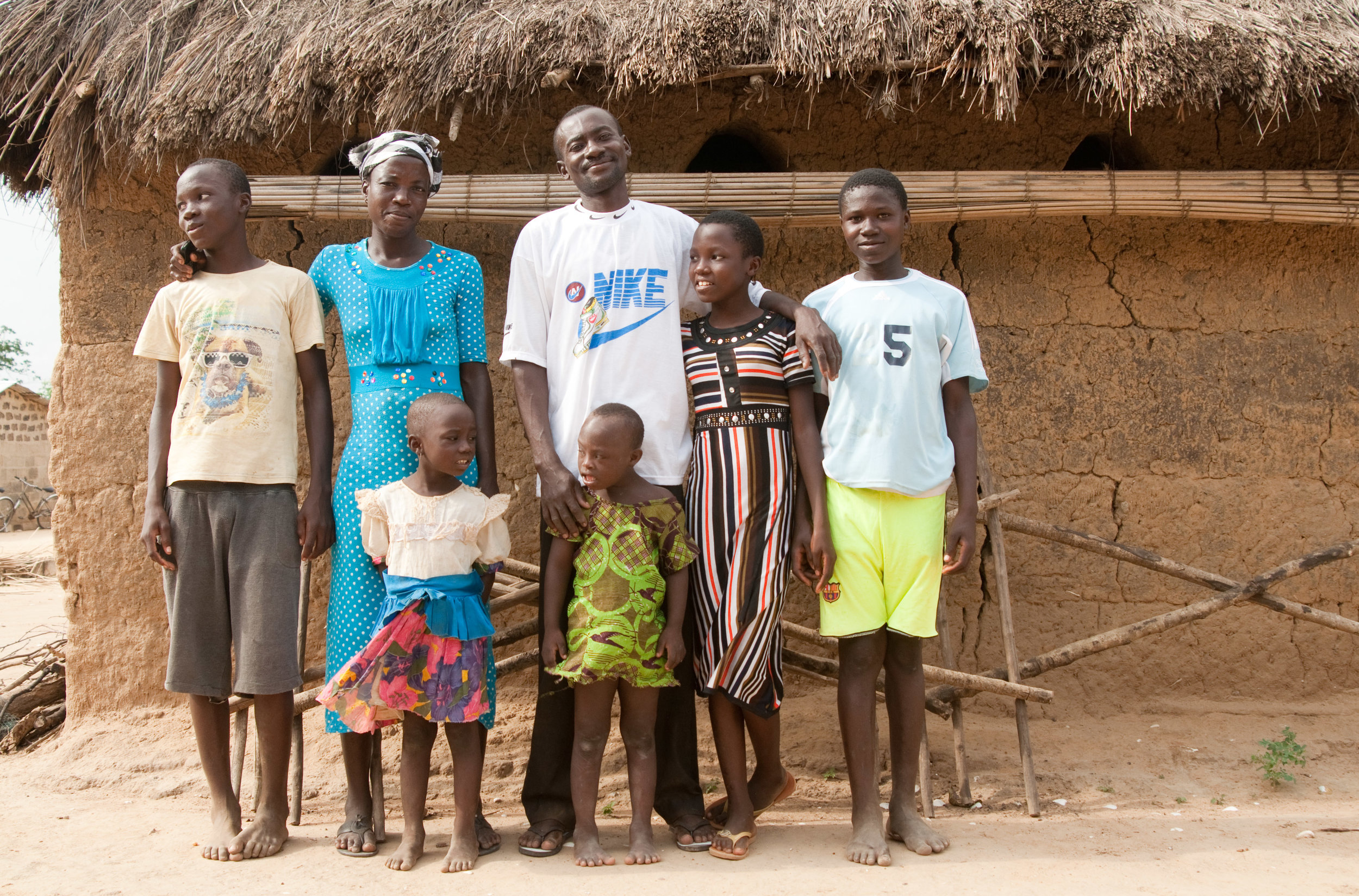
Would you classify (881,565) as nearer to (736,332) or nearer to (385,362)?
(736,332)

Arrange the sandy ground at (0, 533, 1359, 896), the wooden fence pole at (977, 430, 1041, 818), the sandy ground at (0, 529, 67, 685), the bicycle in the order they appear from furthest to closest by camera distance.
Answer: the bicycle, the sandy ground at (0, 529, 67, 685), the wooden fence pole at (977, 430, 1041, 818), the sandy ground at (0, 533, 1359, 896)

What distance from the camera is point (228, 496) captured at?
2590mm

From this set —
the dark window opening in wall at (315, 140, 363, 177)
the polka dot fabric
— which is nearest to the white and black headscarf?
the polka dot fabric

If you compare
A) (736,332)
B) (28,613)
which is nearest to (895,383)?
(736,332)

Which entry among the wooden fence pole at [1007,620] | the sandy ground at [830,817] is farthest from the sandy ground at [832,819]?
the wooden fence pole at [1007,620]

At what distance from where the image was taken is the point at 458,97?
10.9 feet

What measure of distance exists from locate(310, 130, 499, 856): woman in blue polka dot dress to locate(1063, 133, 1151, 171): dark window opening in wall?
244 cm

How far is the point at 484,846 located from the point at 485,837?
0.04 metres

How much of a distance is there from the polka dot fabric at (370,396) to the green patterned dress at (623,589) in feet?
1.07

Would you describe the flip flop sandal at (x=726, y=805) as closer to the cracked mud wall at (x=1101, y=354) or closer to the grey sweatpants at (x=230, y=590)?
the cracked mud wall at (x=1101, y=354)

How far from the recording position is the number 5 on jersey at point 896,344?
255 centimetres

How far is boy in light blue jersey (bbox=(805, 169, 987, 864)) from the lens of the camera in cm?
253

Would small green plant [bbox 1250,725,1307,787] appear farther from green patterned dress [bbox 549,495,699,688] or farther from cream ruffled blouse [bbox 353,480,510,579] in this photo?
cream ruffled blouse [bbox 353,480,510,579]

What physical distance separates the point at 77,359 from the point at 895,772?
3.04 meters
